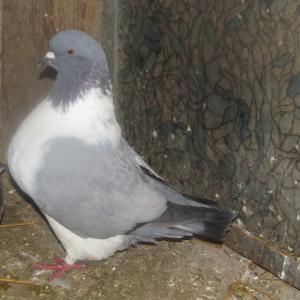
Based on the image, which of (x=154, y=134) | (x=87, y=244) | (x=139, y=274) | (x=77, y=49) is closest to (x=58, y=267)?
(x=87, y=244)

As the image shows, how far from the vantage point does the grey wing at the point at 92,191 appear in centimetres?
311

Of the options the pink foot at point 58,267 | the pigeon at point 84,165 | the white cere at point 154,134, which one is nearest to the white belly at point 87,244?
the pigeon at point 84,165

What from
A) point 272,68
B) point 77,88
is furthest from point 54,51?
point 272,68

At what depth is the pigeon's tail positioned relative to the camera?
3.26 metres

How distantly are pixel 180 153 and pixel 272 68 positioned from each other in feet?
2.76

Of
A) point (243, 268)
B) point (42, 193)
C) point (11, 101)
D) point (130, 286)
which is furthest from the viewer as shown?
point (11, 101)

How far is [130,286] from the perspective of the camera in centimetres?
347

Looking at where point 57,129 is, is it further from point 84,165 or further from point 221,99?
point 221,99

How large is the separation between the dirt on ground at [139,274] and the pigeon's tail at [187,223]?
0.87 ft

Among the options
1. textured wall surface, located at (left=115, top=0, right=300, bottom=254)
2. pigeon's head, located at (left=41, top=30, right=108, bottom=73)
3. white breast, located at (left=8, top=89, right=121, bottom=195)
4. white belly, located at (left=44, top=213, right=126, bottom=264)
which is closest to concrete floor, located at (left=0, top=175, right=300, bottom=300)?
white belly, located at (left=44, top=213, right=126, bottom=264)

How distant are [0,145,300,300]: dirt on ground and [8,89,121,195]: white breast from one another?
55 centimetres

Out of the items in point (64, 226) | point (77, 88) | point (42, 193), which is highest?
point (77, 88)

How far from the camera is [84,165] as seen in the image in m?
3.13

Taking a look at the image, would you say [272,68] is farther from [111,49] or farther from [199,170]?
[111,49]
